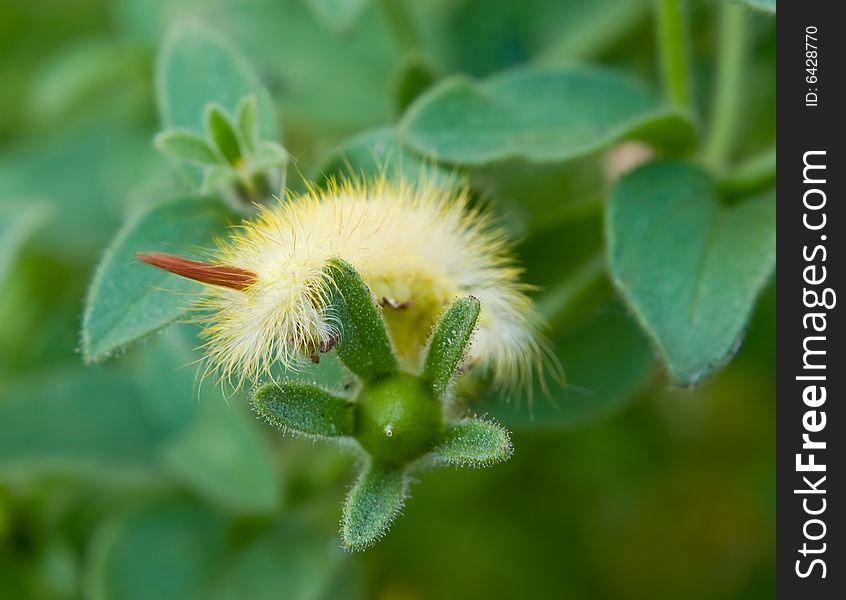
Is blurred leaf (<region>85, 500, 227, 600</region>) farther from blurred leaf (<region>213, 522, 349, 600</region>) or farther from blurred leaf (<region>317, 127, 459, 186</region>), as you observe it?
blurred leaf (<region>317, 127, 459, 186</region>)

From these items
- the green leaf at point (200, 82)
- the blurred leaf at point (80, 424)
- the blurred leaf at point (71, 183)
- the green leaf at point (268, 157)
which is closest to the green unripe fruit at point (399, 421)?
the green leaf at point (268, 157)

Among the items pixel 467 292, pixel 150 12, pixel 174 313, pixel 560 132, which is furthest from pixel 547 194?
pixel 150 12

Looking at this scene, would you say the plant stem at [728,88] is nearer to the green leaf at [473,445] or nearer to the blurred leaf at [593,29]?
the blurred leaf at [593,29]

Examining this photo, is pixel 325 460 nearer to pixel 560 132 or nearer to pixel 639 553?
pixel 560 132

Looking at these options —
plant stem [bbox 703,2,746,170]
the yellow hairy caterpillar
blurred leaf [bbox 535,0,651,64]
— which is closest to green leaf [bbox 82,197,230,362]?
the yellow hairy caterpillar

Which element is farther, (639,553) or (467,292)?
(639,553)

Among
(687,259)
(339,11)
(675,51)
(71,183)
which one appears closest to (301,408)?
(687,259)
